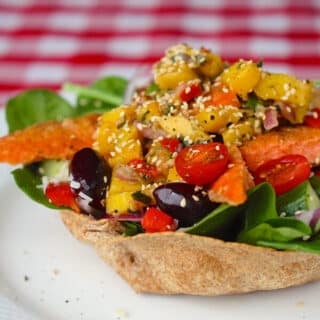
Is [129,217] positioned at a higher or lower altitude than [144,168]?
lower

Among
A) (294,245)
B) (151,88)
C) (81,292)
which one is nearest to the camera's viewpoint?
(294,245)

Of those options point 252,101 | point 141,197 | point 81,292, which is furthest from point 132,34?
point 141,197

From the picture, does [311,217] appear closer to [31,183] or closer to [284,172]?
[284,172]

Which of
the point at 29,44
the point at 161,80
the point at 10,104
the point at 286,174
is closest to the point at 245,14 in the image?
the point at 29,44

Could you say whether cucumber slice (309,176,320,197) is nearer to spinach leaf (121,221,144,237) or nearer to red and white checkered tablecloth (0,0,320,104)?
spinach leaf (121,221,144,237)

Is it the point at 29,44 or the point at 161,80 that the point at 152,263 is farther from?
the point at 29,44
